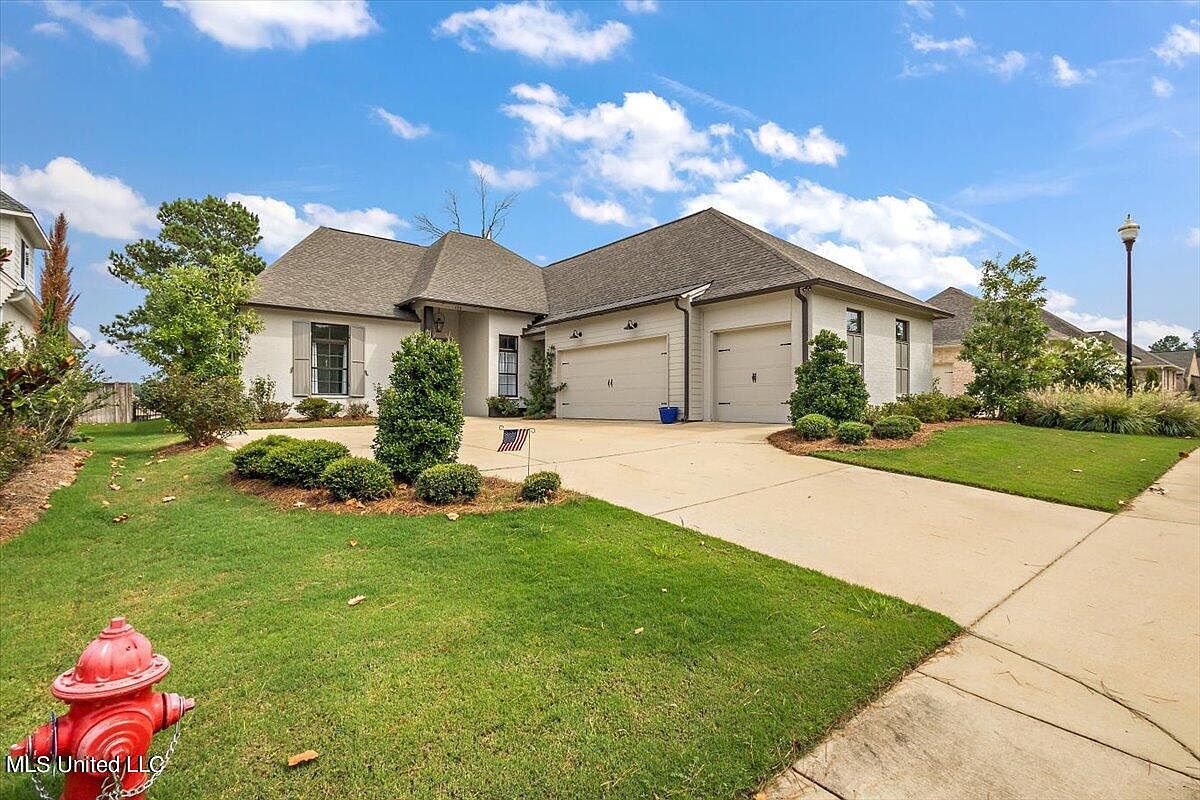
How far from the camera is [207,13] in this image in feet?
23.7

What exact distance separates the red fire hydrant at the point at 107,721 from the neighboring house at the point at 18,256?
62.4 ft

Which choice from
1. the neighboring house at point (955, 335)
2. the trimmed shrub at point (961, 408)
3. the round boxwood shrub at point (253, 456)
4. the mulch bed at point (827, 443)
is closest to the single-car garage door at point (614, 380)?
the mulch bed at point (827, 443)

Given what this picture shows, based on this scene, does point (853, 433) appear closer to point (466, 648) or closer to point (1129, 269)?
point (466, 648)

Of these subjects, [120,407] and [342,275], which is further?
[120,407]

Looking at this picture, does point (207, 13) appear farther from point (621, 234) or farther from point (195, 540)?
point (621, 234)

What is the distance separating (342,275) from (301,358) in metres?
3.54

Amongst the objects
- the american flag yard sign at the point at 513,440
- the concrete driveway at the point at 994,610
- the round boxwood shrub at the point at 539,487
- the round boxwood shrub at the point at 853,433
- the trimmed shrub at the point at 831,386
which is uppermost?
the trimmed shrub at the point at 831,386

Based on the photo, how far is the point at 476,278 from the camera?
18938 millimetres

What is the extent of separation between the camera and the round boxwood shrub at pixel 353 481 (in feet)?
17.0

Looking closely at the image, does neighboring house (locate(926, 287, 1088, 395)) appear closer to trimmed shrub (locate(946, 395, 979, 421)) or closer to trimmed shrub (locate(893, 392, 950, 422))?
trimmed shrub (locate(946, 395, 979, 421))

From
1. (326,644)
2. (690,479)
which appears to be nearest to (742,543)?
(690,479)

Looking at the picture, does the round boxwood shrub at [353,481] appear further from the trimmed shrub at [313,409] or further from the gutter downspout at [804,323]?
the trimmed shrub at [313,409]

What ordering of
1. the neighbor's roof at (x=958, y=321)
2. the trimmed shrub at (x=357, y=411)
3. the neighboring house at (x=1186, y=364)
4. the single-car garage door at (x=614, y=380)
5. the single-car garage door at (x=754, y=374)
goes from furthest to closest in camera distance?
the neighboring house at (x=1186, y=364), the neighbor's roof at (x=958, y=321), the trimmed shrub at (x=357, y=411), the single-car garage door at (x=614, y=380), the single-car garage door at (x=754, y=374)

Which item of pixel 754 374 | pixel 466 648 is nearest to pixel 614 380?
pixel 754 374
